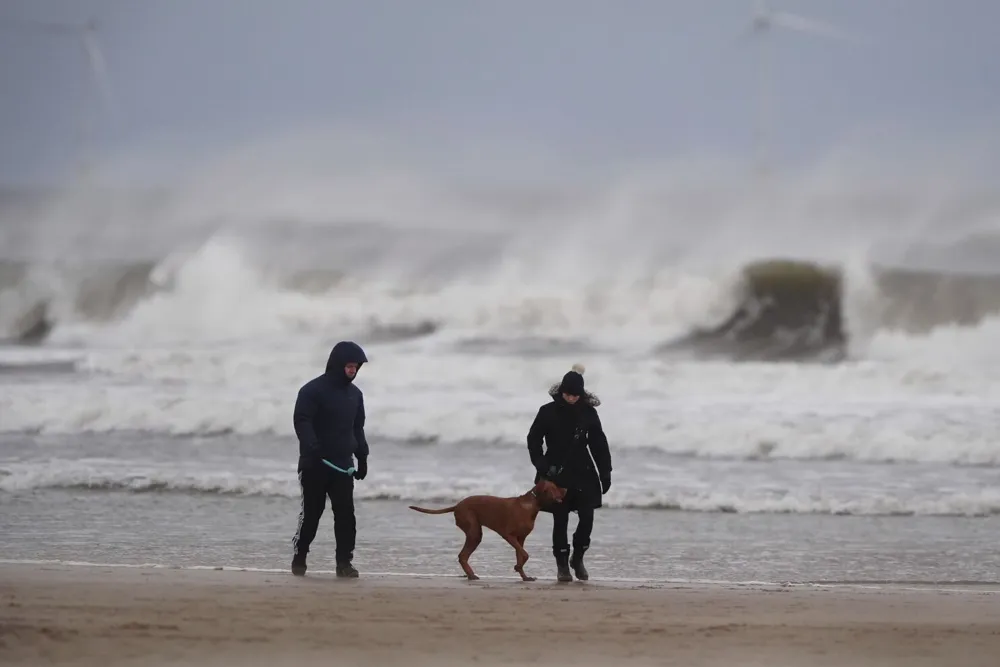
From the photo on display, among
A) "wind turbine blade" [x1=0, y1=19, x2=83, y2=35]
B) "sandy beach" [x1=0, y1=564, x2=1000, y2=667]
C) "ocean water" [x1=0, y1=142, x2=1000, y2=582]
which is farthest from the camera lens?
"wind turbine blade" [x1=0, y1=19, x2=83, y2=35]

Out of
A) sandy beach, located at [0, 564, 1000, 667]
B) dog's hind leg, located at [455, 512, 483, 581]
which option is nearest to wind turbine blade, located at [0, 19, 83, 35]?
sandy beach, located at [0, 564, 1000, 667]

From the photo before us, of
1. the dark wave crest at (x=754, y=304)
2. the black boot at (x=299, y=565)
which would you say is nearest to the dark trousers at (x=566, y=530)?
the black boot at (x=299, y=565)

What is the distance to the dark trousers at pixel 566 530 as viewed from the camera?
639cm

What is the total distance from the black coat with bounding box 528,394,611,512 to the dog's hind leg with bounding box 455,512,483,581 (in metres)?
0.37

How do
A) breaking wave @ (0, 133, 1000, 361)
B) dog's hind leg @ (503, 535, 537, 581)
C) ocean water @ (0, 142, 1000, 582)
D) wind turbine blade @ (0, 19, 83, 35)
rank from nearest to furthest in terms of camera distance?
dog's hind leg @ (503, 535, 537, 581)
ocean water @ (0, 142, 1000, 582)
wind turbine blade @ (0, 19, 83, 35)
breaking wave @ (0, 133, 1000, 361)

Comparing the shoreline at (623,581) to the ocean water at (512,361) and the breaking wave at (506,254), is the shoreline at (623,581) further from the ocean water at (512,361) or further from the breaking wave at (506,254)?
the breaking wave at (506,254)

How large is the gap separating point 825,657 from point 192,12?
21.2 m

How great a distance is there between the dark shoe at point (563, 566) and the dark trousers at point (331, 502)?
106cm

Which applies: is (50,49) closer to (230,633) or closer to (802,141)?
(802,141)

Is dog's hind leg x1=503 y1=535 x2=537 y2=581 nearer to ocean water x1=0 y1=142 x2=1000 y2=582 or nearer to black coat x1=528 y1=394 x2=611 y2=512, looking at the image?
black coat x1=528 y1=394 x2=611 y2=512

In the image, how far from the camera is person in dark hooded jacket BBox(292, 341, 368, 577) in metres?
6.14

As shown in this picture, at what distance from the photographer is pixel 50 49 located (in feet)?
72.5

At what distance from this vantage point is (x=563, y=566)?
645cm

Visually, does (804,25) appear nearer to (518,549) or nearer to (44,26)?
(44,26)
